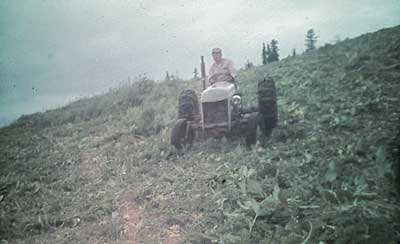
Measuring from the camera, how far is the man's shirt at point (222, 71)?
233 inches

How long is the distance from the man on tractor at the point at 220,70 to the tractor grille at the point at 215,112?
39 centimetres

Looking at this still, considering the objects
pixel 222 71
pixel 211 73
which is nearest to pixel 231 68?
pixel 222 71

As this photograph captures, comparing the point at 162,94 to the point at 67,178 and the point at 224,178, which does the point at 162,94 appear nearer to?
the point at 67,178

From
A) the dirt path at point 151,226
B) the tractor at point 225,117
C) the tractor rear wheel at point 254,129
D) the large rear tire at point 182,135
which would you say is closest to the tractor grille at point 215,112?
the tractor at point 225,117

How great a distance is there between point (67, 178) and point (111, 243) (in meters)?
2.08

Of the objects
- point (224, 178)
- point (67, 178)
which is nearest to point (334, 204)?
point (224, 178)

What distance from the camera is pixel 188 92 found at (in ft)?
20.5

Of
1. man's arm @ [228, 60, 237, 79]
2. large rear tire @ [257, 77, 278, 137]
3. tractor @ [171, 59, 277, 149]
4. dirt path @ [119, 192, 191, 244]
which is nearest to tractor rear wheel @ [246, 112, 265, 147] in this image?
tractor @ [171, 59, 277, 149]

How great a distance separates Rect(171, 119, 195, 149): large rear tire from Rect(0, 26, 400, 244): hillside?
0.35ft

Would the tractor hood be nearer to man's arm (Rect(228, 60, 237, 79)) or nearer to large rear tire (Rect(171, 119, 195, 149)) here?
man's arm (Rect(228, 60, 237, 79))

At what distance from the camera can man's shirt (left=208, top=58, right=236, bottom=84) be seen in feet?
19.4

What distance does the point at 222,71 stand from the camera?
19.5 feet

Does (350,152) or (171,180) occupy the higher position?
(350,152)

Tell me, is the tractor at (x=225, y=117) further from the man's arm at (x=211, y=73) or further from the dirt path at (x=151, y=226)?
the dirt path at (x=151, y=226)
